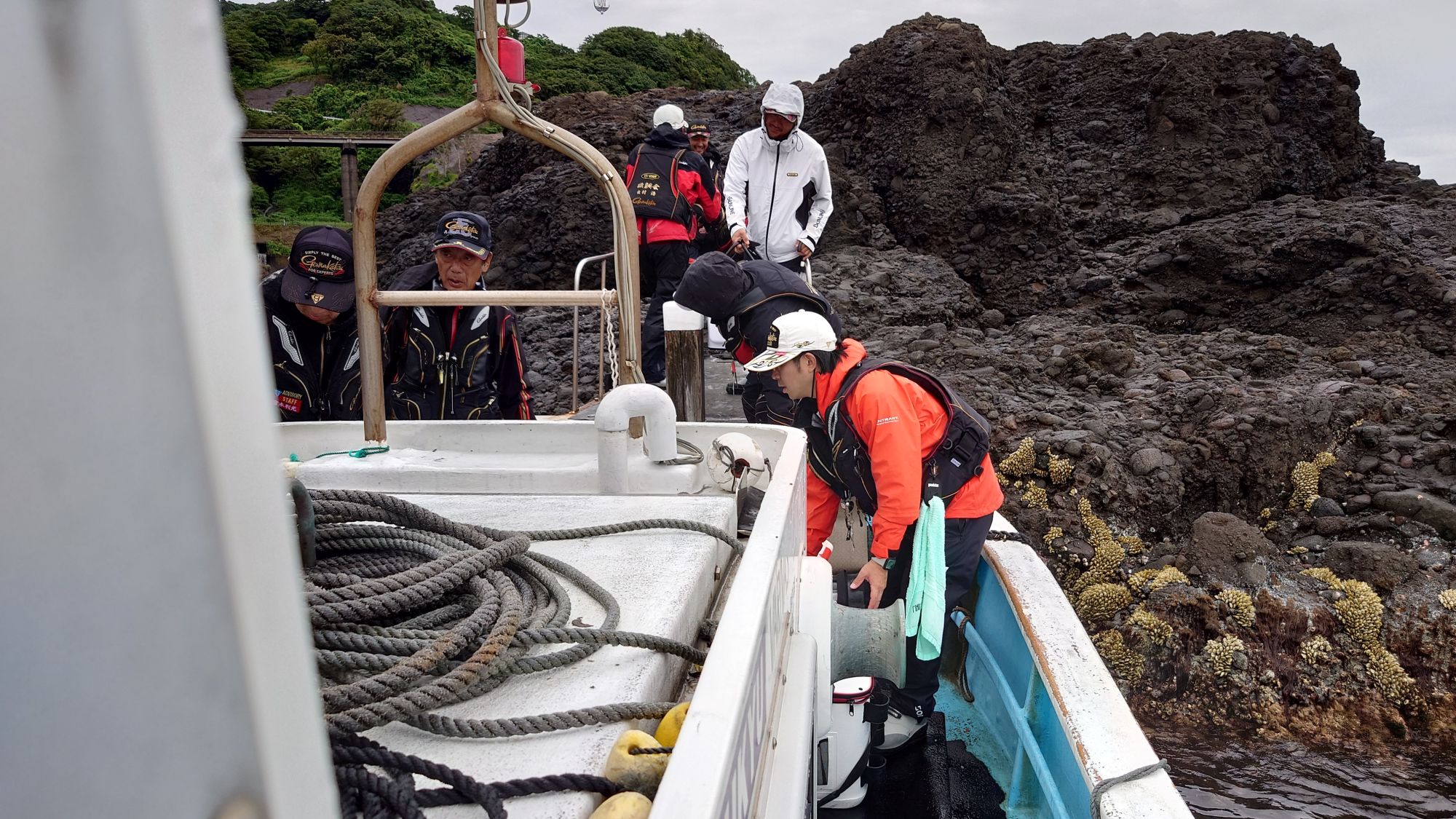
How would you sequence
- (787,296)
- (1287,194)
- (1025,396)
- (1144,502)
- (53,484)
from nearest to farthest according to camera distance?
1. (53,484)
2. (787,296)
3. (1144,502)
4. (1025,396)
5. (1287,194)

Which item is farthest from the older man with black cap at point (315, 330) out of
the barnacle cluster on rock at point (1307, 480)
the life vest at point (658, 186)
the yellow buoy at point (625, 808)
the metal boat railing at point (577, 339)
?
the barnacle cluster on rock at point (1307, 480)

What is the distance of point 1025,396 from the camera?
788 cm

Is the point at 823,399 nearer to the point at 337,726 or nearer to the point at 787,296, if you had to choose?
the point at 787,296

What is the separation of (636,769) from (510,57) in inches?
71.0

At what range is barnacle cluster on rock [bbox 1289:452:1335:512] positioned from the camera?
6418 millimetres

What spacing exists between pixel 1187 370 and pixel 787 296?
563 centimetres

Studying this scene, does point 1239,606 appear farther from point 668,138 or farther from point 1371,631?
point 668,138

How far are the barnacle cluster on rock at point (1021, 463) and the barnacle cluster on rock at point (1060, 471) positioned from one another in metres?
0.13

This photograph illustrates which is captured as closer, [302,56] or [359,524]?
[359,524]

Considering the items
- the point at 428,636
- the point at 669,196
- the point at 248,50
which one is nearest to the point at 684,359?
the point at 669,196

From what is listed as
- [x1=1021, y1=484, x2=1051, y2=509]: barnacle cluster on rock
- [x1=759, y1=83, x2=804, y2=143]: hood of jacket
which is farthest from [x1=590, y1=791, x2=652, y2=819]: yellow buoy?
[x1=1021, y1=484, x2=1051, y2=509]: barnacle cluster on rock

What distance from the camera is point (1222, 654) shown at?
16.9 ft

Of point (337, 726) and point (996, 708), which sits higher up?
point (337, 726)

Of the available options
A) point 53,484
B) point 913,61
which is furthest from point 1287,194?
point 53,484
